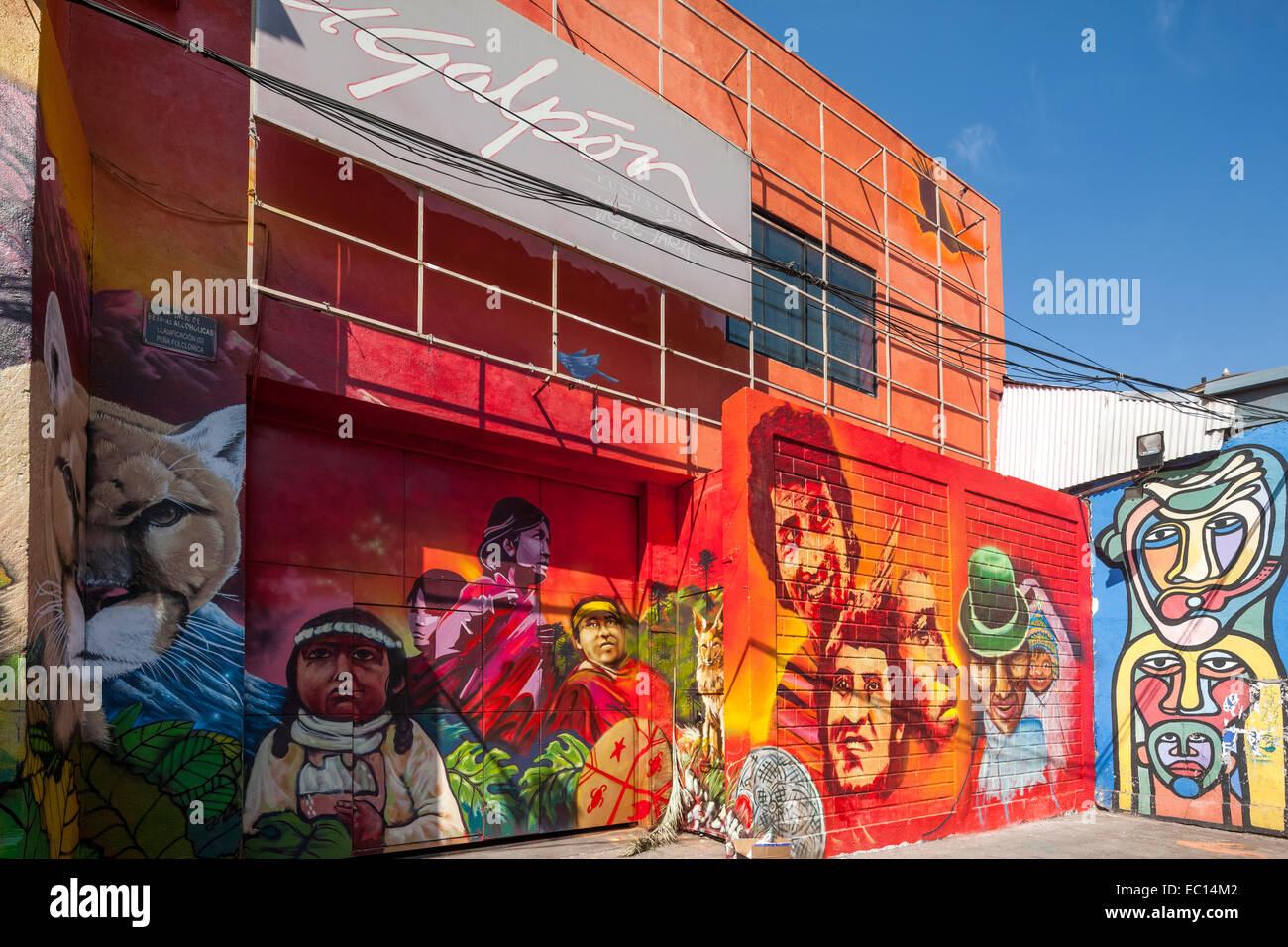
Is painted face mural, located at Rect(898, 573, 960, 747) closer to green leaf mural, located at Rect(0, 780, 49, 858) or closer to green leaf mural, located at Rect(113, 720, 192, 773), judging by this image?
green leaf mural, located at Rect(113, 720, 192, 773)

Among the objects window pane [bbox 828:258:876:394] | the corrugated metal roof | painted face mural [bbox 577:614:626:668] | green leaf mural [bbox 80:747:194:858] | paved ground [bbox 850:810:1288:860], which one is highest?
window pane [bbox 828:258:876:394]

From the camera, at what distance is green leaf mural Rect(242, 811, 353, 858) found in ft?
23.1

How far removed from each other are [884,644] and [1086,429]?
18.6 ft

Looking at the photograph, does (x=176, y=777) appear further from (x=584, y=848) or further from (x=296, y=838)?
(x=584, y=848)

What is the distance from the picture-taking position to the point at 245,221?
715 centimetres

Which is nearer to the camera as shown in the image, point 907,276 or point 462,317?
point 462,317

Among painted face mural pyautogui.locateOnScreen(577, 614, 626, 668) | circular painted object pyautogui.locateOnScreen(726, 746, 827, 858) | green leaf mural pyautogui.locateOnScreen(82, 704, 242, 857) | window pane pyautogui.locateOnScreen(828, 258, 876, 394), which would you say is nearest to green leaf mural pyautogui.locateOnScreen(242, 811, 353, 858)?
green leaf mural pyautogui.locateOnScreen(82, 704, 242, 857)

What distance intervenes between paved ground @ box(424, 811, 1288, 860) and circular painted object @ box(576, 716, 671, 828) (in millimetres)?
200

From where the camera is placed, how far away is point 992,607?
34.5 ft

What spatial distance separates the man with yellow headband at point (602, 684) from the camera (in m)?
9.09

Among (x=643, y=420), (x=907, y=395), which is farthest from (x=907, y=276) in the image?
(x=643, y=420)

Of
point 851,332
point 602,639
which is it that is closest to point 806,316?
point 851,332
